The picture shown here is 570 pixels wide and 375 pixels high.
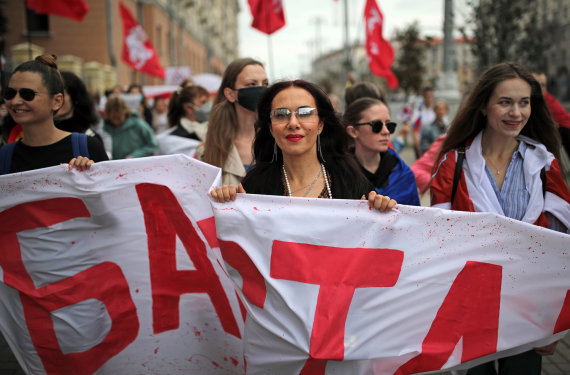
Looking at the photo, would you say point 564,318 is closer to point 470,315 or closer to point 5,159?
point 470,315

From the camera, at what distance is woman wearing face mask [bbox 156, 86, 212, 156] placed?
5773 millimetres

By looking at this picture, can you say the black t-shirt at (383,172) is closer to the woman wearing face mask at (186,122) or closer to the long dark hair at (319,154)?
the long dark hair at (319,154)

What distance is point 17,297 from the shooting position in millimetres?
3098

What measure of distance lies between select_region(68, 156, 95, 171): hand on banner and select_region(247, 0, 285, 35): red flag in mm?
7377

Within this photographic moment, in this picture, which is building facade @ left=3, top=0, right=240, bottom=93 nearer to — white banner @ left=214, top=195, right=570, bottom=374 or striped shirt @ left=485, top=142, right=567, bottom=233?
white banner @ left=214, top=195, right=570, bottom=374

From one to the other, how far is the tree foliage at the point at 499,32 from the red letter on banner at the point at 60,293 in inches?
415

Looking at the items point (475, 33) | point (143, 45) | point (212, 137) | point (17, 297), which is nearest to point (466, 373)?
point (212, 137)

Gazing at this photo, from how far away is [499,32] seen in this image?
1216cm

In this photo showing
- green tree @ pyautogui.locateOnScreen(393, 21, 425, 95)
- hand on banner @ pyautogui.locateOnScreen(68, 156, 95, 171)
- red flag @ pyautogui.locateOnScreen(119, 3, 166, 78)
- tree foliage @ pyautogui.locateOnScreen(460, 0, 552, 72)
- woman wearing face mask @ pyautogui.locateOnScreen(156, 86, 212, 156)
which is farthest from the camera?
green tree @ pyautogui.locateOnScreen(393, 21, 425, 95)

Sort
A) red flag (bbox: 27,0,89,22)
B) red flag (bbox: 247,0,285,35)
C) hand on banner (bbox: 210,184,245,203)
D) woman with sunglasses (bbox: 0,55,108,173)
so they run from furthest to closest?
red flag (bbox: 247,0,285,35) → red flag (bbox: 27,0,89,22) → woman with sunglasses (bbox: 0,55,108,173) → hand on banner (bbox: 210,184,245,203)

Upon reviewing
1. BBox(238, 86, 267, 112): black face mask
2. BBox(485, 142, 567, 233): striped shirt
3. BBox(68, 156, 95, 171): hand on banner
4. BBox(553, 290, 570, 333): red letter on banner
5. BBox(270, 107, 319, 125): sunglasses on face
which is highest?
BBox(238, 86, 267, 112): black face mask

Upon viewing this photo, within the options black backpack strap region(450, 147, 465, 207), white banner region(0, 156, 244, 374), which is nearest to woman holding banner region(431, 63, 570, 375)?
black backpack strap region(450, 147, 465, 207)

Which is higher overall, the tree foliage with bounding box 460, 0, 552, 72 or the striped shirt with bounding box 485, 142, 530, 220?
the tree foliage with bounding box 460, 0, 552, 72

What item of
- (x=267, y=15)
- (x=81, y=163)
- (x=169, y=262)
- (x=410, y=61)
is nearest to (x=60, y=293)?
(x=169, y=262)
